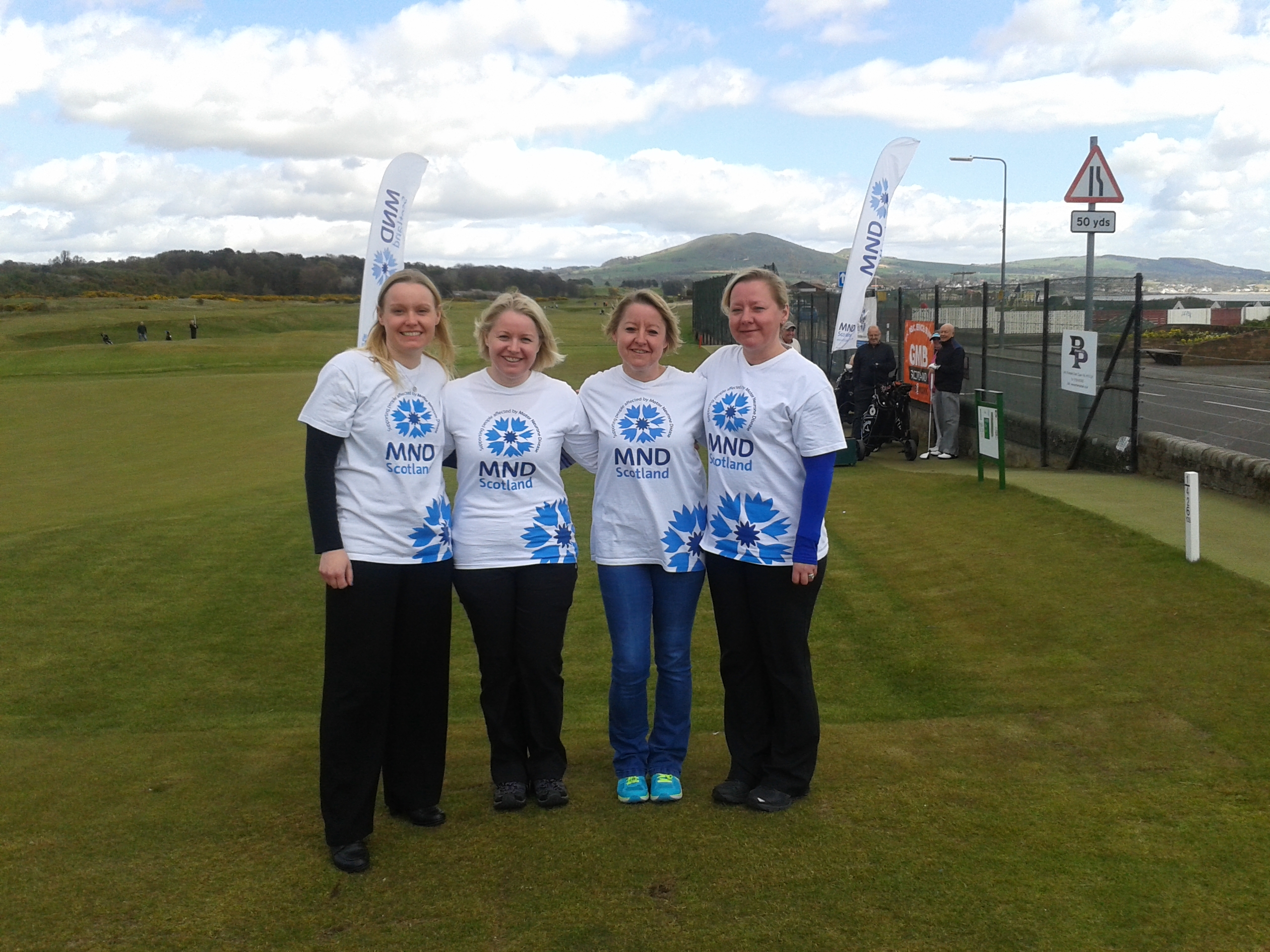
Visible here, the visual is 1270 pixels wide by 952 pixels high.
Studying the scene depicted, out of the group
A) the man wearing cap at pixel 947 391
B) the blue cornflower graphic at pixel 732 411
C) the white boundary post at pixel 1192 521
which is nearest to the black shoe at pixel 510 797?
the blue cornflower graphic at pixel 732 411

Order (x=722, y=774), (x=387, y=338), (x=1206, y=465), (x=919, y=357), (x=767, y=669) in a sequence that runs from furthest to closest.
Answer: (x=919, y=357), (x=1206, y=465), (x=722, y=774), (x=767, y=669), (x=387, y=338)

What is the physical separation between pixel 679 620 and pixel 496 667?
677 millimetres

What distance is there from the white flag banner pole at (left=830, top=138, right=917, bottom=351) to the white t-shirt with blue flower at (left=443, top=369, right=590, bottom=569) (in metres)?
11.7

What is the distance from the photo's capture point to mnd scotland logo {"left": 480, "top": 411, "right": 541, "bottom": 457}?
12.8ft

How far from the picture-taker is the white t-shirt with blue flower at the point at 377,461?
144 inches

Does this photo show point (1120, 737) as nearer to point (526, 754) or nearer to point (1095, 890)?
point (1095, 890)

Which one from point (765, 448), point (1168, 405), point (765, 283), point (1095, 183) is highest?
point (1095, 183)

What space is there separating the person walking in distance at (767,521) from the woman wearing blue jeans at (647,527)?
11cm

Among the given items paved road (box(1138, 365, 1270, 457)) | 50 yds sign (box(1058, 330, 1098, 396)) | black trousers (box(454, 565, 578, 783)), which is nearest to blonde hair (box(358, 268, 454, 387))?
black trousers (box(454, 565, 578, 783))

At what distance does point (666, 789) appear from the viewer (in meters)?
4.07

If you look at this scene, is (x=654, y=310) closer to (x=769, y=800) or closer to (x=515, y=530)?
(x=515, y=530)

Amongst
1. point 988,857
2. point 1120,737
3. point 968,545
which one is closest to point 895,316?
point 968,545

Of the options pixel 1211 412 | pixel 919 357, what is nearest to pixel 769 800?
pixel 1211 412

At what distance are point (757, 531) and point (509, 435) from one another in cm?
93
